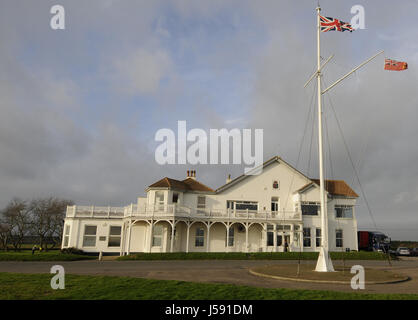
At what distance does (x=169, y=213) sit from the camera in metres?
30.4

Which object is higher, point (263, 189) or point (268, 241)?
point (263, 189)

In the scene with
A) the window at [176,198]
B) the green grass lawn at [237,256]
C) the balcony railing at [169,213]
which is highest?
the window at [176,198]

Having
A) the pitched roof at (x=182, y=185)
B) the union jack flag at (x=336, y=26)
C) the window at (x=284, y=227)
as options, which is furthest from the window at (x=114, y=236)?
the union jack flag at (x=336, y=26)

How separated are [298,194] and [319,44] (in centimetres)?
2043

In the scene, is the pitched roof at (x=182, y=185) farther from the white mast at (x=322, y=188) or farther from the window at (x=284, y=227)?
the white mast at (x=322, y=188)

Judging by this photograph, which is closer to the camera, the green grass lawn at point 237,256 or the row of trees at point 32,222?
the green grass lawn at point 237,256

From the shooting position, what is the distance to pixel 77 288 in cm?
1085

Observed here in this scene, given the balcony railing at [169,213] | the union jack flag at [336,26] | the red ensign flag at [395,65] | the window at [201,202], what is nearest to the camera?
the red ensign flag at [395,65]

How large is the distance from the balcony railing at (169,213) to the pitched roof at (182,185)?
2446mm

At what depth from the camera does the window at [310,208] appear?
3541 cm

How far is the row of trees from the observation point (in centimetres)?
4472
